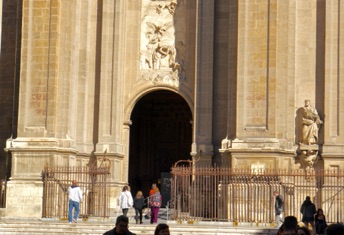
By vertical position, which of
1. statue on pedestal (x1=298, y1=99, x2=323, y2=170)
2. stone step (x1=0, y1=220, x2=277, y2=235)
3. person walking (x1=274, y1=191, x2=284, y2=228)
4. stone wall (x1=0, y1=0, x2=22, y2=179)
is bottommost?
stone step (x1=0, y1=220, x2=277, y2=235)

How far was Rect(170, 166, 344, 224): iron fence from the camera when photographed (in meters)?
28.6

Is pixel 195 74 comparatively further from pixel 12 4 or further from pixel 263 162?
pixel 12 4

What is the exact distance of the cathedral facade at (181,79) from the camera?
101 ft

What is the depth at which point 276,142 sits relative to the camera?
30.3m

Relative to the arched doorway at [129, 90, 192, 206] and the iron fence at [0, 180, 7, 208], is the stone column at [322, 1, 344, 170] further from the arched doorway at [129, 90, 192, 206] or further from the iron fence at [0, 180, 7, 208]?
the iron fence at [0, 180, 7, 208]

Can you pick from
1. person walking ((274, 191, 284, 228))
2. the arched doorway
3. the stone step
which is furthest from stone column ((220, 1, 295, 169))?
the arched doorway

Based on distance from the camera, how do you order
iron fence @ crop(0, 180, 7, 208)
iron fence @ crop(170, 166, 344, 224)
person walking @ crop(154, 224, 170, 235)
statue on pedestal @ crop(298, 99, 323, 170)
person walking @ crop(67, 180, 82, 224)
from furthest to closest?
iron fence @ crop(0, 180, 7, 208) → statue on pedestal @ crop(298, 99, 323, 170) → iron fence @ crop(170, 166, 344, 224) → person walking @ crop(67, 180, 82, 224) → person walking @ crop(154, 224, 170, 235)

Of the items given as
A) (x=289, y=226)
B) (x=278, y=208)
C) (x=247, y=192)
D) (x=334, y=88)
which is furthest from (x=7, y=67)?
(x=289, y=226)

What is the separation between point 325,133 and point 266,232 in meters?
7.71

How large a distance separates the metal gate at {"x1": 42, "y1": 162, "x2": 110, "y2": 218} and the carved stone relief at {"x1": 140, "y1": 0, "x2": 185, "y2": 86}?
16.6 ft

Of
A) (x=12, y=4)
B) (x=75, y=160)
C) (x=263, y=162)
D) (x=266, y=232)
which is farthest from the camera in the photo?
(x=12, y=4)

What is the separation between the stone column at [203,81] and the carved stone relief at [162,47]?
102cm

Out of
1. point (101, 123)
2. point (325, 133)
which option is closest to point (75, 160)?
point (101, 123)

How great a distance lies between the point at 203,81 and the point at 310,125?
4278mm
